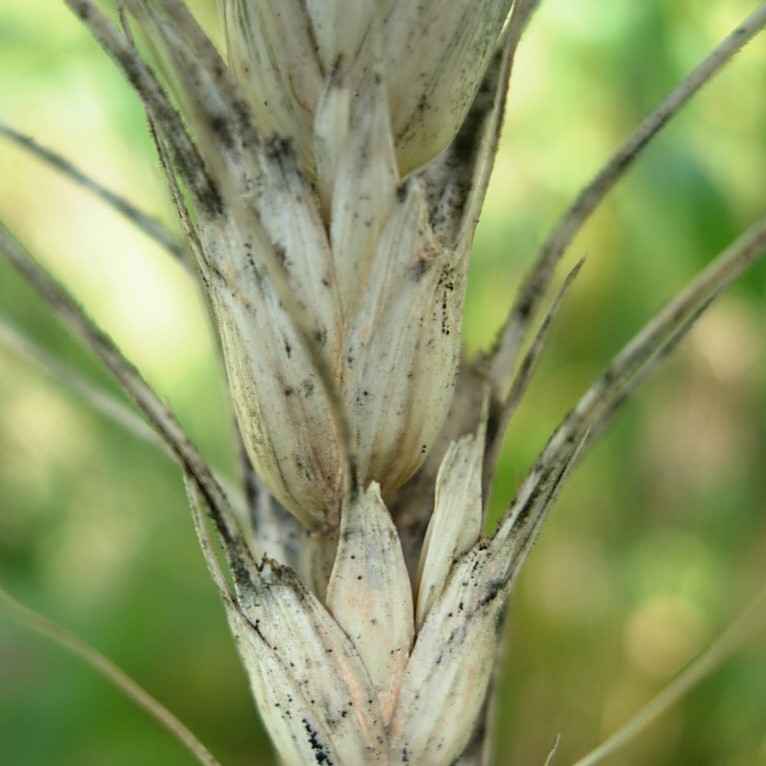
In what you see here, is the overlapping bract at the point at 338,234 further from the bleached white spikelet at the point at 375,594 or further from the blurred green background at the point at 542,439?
the blurred green background at the point at 542,439

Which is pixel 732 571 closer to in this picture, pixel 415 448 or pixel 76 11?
pixel 415 448

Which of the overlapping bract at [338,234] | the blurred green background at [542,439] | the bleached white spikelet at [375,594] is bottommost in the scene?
the bleached white spikelet at [375,594]

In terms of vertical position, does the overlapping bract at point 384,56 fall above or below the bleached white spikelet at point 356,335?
above

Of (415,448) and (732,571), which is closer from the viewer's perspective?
(415,448)

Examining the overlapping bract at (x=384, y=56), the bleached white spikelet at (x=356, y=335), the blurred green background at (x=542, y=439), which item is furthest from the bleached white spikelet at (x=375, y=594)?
the blurred green background at (x=542, y=439)

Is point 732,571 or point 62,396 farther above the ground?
point 62,396

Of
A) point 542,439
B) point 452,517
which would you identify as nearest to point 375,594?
point 452,517

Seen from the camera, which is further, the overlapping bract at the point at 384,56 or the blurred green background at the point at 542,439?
the blurred green background at the point at 542,439


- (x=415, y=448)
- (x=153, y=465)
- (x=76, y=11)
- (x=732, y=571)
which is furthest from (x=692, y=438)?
(x=76, y=11)

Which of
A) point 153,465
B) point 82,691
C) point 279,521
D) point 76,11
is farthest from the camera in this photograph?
point 153,465

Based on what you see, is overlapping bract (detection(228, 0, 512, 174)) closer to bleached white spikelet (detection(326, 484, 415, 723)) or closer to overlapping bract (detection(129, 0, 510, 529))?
overlapping bract (detection(129, 0, 510, 529))
